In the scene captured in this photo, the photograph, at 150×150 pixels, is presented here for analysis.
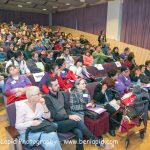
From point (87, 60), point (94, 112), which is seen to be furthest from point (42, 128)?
point (87, 60)

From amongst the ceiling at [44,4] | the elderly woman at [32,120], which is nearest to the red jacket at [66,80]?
the elderly woman at [32,120]

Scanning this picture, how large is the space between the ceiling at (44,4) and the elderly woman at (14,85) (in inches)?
298

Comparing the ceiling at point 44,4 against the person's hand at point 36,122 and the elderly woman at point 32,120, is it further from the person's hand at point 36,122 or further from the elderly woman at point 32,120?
the person's hand at point 36,122

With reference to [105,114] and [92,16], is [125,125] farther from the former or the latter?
[92,16]

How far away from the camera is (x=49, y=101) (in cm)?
248

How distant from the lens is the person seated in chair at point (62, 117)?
242 centimetres

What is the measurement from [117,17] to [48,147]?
774 centimetres

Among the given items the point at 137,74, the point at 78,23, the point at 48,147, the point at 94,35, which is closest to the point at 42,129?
the point at 48,147

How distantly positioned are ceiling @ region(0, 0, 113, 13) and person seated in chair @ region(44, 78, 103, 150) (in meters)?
8.06

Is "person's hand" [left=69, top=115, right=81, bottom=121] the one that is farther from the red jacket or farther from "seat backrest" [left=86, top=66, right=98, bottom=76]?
"seat backrest" [left=86, top=66, right=98, bottom=76]

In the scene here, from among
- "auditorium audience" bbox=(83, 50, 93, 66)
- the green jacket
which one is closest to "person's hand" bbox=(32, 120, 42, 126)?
"auditorium audience" bbox=(83, 50, 93, 66)

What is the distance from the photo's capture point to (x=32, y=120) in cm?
222

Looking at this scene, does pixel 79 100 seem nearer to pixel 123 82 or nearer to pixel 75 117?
pixel 75 117

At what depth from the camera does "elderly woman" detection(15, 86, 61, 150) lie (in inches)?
83.4
